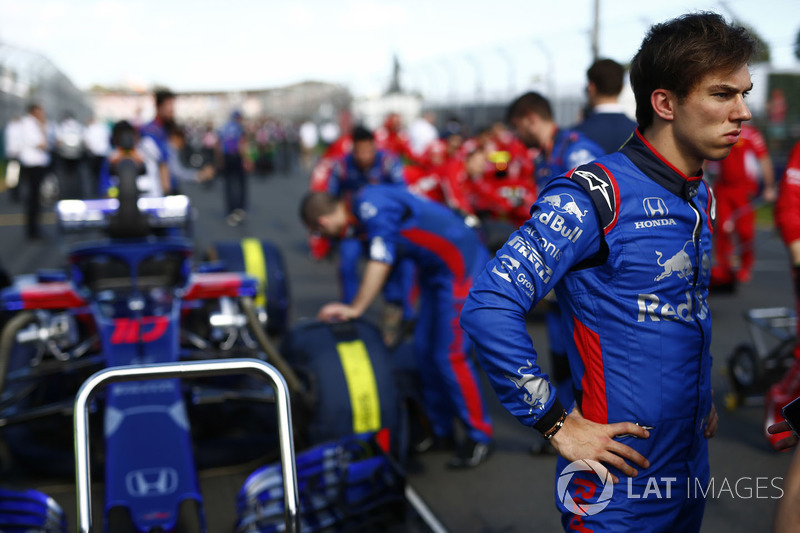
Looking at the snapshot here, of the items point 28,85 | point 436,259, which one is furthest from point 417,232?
point 28,85

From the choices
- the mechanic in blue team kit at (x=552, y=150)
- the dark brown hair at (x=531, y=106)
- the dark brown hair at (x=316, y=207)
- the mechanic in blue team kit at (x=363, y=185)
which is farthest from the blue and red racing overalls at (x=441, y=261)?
the mechanic in blue team kit at (x=363, y=185)

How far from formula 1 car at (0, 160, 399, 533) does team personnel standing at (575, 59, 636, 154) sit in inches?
69.5

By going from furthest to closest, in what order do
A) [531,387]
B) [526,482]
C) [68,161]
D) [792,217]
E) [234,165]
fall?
[68,161] → [234,165] → [526,482] → [792,217] → [531,387]

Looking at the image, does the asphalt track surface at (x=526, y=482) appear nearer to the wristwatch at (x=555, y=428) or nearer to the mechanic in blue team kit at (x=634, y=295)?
the mechanic in blue team kit at (x=634, y=295)

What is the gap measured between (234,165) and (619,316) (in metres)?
13.8

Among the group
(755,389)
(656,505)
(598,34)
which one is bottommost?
(755,389)

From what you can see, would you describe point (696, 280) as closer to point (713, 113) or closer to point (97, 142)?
point (713, 113)

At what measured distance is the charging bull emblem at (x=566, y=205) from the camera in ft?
5.89

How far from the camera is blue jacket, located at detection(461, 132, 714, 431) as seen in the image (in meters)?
1.76

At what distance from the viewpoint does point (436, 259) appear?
434cm

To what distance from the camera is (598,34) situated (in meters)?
8.28

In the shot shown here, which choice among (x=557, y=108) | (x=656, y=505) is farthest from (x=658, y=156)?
(x=557, y=108)

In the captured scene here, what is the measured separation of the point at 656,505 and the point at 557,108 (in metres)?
18.1

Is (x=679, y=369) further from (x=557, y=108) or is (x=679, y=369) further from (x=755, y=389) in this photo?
(x=557, y=108)
